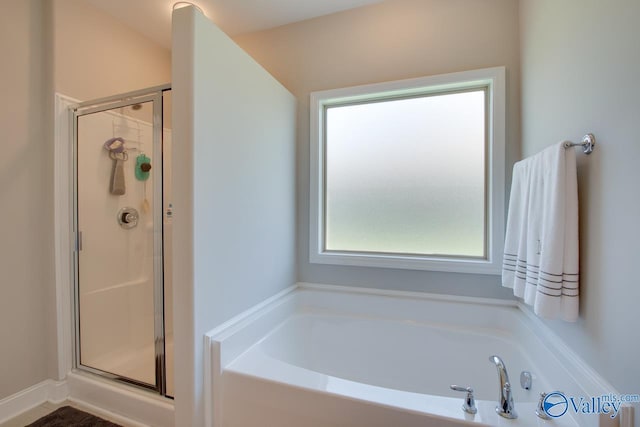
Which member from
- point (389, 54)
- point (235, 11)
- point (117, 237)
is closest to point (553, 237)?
point (389, 54)

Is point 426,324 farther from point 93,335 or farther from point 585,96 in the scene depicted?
point 93,335

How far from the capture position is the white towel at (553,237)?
3.57 feet

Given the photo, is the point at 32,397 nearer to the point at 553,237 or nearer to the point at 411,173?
the point at 411,173

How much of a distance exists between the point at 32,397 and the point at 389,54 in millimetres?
3281

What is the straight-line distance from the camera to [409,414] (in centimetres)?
107

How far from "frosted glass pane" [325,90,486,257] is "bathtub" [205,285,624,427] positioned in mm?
407

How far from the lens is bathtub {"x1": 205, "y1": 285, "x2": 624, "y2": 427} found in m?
1.12

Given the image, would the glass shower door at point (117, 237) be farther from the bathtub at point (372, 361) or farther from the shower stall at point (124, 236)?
the bathtub at point (372, 361)

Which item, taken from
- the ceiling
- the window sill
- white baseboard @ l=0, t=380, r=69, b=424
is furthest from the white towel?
white baseboard @ l=0, t=380, r=69, b=424

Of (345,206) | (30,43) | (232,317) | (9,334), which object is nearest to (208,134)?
(232,317)

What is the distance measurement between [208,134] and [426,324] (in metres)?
1.78

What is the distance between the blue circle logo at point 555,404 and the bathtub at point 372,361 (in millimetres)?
24

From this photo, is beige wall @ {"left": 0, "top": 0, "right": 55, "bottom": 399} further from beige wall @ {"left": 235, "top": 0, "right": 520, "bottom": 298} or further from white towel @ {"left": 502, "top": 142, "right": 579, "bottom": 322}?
white towel @ {"left": 502, "top": 142, "right": 579, "bottom": 322}

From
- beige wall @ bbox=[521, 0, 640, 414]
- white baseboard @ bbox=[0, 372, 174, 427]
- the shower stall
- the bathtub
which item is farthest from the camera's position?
the shower stall
